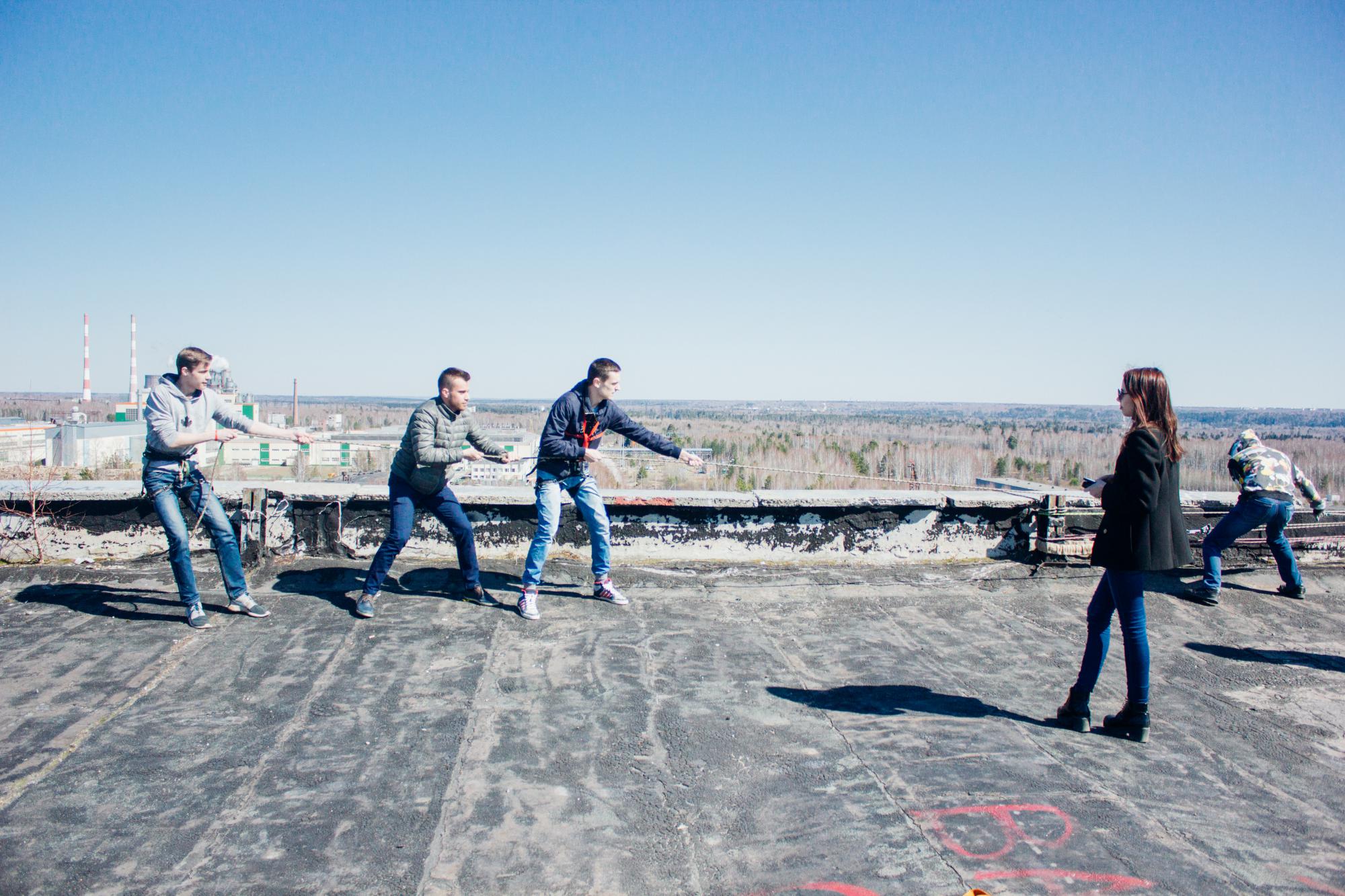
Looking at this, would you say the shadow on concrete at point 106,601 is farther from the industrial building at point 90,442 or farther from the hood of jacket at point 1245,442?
the industrial building at point 90,442

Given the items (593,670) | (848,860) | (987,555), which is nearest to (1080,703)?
(848,860)

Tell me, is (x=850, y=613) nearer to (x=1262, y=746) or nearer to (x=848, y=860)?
(x=1262, y=746)

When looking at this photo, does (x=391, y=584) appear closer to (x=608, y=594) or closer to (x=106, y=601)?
(x=608, y=594)

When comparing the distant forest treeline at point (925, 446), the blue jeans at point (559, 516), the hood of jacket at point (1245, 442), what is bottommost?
the distant forest treeline at point (925, 446)

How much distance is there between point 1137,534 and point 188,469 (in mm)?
5030

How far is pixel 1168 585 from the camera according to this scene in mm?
6098

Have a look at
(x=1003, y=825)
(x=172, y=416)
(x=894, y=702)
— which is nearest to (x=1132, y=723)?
(x=894, y=702)

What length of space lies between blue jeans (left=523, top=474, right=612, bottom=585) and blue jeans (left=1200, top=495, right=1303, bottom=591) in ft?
14.5

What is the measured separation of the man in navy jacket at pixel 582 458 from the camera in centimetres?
505

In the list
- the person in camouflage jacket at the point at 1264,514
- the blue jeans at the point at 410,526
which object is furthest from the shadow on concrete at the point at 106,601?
the person in camouflage jacket at the point at 1264,514

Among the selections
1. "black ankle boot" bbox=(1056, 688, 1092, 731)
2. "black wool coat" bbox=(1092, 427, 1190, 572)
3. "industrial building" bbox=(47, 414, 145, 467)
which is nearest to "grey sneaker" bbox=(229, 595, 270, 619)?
"black ankle boot" bbox=(1056, 688, 1092, 731)

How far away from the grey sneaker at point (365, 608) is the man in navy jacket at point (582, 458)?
34.9 inches

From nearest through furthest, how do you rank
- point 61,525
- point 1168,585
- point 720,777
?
point 720,777
point 61,525
point 1168,585

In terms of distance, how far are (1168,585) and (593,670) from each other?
4681mm
